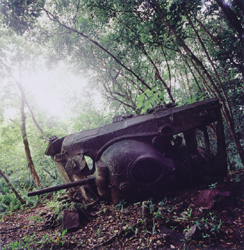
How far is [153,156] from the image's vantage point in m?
3.34

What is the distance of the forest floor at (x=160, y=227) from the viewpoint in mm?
2371

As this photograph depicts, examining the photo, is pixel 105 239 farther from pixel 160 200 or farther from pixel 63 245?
pixel 160 200

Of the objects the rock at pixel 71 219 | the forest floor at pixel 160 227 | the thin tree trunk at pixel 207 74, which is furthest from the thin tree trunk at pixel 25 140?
the thin tree trunk at pixel 207 74

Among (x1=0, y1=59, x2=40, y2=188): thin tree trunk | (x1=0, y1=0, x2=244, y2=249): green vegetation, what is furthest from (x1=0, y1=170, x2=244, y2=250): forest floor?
(x1=0, y1=59, x2=40, y2=188): thin tree trunk

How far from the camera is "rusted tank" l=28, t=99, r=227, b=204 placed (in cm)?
342

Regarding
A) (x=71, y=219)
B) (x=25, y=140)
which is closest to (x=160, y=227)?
(x=71, y=219)

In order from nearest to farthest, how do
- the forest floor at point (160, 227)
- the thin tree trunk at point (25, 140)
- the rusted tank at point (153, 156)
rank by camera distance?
the forest floor at point (160, 227)
the rusted tank at point (153, 156)
the thin tree trunk at point (25, 140)

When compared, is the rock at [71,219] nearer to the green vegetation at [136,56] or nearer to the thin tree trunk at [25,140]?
the green vegetation at [136,56]

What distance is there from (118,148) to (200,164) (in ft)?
6.69

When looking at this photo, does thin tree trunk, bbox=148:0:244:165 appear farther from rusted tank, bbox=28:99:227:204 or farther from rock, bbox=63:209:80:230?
rock, bbox=63:209:80:230

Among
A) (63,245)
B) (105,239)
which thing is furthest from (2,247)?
(105,239)

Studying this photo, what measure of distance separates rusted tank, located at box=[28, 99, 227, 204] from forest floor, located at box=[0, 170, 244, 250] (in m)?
0.32

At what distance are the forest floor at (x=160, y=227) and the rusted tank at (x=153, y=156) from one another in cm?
32

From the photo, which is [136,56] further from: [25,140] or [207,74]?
[25,140]
